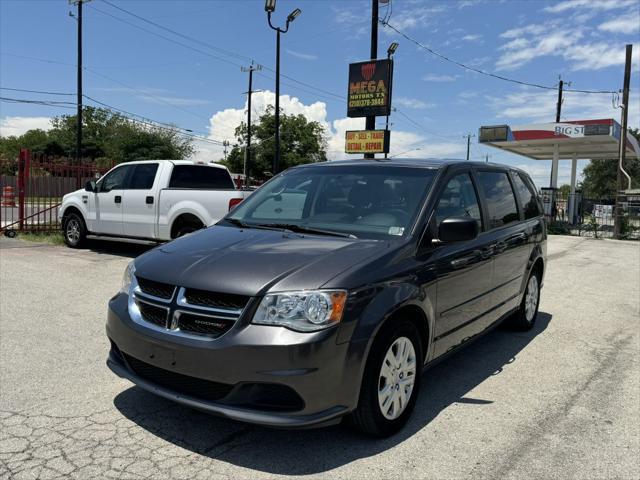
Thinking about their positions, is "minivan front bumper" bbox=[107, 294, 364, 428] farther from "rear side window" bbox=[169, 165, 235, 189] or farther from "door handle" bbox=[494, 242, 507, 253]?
"rear side window" bbox=[169, 165, 235, 189]

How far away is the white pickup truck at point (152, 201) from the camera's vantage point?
951 cm

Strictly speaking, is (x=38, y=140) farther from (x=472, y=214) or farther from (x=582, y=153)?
(x=472, y=214)

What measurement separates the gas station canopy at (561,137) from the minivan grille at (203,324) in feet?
78.4

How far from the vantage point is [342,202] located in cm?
416

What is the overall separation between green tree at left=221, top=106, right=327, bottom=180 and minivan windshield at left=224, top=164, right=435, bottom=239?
59.0 m

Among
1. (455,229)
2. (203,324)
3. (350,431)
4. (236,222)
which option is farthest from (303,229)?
(350,431)

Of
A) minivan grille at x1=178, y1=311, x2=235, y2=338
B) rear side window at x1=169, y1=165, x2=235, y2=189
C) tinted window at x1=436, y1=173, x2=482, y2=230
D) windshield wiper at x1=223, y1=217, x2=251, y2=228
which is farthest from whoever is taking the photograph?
rear side window at x1=169, y1=165, x2=235, y2=189

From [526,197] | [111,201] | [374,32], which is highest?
[374,32]

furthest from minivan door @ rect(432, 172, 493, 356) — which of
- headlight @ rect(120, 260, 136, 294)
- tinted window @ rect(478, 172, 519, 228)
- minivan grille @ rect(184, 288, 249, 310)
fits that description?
headlight @ rect(120, 260, 136, 294)

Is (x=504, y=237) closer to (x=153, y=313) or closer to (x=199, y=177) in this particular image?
(x=153, y=313)

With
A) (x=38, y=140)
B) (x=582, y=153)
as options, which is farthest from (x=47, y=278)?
(x=38, y=140)

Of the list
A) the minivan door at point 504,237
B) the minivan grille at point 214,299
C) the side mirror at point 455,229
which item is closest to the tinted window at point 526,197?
the minivan door at point 504,237

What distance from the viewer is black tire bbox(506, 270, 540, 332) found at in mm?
5891

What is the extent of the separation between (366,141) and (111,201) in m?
9.26
